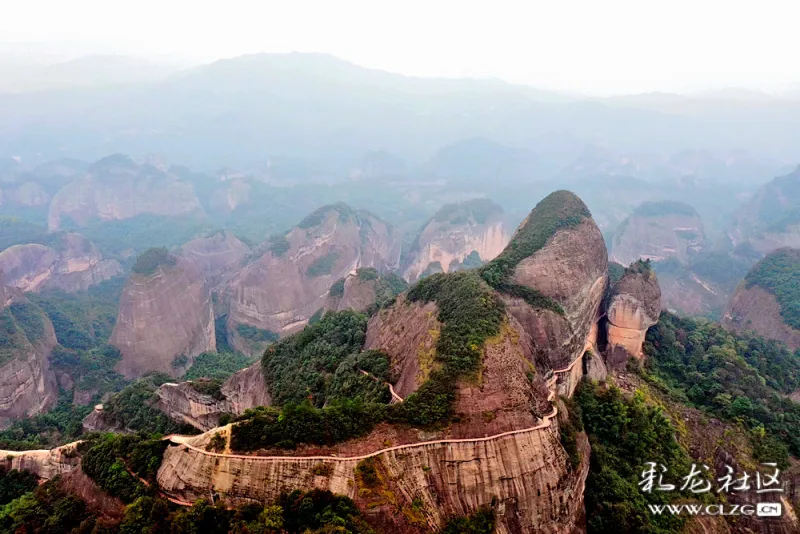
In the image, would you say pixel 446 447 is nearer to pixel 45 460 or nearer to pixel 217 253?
pixel 45 460

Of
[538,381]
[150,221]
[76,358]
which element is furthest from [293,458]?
[150,221]

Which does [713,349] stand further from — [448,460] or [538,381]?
→ [448,460]

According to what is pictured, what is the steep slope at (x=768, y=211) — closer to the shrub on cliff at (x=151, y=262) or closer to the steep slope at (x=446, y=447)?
the steep slope at (x=446, y=447)

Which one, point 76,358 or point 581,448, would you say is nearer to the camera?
point 581,448

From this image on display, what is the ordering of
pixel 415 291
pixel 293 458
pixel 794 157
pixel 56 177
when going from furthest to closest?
pixel 794 157 → pixel 56 177 → pixel 415 291 → pixel 293 458

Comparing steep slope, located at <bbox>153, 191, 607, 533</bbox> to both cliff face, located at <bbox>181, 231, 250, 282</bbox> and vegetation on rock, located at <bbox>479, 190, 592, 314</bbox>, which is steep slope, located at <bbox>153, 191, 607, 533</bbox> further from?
cliff face, located at <bbox>181, 231, 250, 282</bbox>
